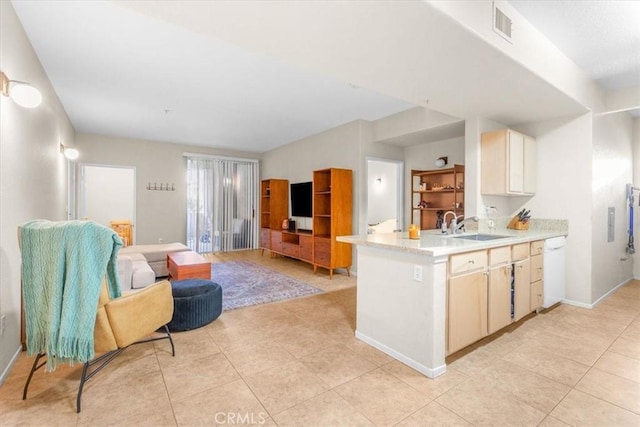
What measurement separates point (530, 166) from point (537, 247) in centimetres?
121

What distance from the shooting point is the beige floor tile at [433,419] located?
164 centimetres

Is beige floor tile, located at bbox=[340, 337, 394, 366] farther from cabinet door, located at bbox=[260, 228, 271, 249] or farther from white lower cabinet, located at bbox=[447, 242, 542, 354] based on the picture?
cabinet door, located at bbox=[260, 228, 271, 249]

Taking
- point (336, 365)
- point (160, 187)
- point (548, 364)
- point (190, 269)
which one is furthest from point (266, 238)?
point (548, 364)

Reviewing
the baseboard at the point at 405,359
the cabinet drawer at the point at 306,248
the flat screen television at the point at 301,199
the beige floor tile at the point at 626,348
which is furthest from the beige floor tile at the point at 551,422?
the flat screen television at the point at 301,199

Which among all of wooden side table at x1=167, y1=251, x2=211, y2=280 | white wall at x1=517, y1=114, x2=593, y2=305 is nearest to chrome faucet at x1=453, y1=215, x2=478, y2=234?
white wall at x1=517, y1=114, x2=593, y2=305

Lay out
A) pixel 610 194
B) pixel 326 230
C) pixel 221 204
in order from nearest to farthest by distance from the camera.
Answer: pixel 610 194 < pixel 326 230 < pixel 221 204

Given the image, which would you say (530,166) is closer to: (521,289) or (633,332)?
(521,289)

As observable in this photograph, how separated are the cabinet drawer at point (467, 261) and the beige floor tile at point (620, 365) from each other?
42.7 inches

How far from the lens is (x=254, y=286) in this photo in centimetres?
443

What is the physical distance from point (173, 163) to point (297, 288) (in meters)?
4.68

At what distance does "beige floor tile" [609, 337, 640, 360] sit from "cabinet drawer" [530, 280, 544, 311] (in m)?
0.64

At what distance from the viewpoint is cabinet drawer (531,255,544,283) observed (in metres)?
3.11

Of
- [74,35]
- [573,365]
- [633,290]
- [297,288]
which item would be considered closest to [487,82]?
[573,365]

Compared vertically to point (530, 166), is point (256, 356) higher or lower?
lower
